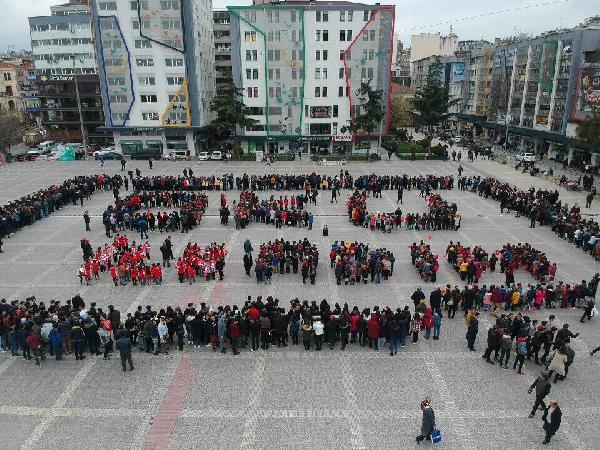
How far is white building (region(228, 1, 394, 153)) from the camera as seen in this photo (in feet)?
183

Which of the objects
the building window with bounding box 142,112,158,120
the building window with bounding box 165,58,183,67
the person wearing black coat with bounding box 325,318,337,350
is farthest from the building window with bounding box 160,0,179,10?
the person wearing black coat with bounding box 325,318,337,350

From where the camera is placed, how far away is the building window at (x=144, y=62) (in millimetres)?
56388

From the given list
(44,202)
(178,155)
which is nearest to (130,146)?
(178,155)

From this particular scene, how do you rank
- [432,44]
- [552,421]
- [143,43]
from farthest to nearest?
[432,44] < [143,43] < [552,421]

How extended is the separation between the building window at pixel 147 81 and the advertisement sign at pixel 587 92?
50.1 m

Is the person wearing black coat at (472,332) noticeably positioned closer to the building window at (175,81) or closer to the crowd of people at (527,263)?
the crowd of people at (527,263)

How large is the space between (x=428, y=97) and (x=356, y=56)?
40.8 ft

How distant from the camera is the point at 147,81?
57.3 metres

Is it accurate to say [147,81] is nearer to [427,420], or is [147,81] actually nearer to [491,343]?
[491,343]

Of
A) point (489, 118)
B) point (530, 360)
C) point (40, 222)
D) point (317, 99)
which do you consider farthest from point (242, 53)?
point (530, 360)

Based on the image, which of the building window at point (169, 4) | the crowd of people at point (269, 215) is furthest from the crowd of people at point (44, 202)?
the building window at point (169, 4)

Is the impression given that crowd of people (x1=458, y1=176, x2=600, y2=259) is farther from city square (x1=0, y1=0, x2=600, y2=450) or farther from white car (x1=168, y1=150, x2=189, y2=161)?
white car (x1=168, y1=150, x2=189, y2=161)

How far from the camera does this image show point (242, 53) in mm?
56812

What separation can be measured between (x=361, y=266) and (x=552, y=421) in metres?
10.5
